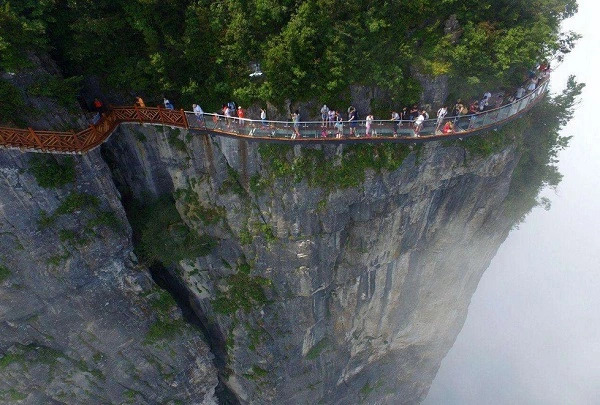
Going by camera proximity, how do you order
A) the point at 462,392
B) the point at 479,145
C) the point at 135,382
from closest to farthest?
1. the point at 479,145
2. the point at 135,382
3. the point at 462,392

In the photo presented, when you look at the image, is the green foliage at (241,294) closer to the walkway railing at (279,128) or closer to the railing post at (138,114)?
the walkway railing at (279,128)

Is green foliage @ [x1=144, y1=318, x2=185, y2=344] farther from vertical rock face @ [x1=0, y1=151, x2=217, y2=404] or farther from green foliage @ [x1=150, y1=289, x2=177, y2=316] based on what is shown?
green foliage @ [x1=150, y1=289, x2=177, y2=316]

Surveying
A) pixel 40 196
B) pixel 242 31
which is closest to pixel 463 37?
pixel 242 31

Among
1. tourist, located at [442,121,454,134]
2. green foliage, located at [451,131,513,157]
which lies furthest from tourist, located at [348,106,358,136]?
green foliage, located at [451,131,513,157]

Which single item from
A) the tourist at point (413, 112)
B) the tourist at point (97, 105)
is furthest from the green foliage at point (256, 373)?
the tourist at point (413, 112)

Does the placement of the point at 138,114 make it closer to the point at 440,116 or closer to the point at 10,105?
the point at 10,105

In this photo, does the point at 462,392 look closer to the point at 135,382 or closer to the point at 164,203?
the point at 135,382
